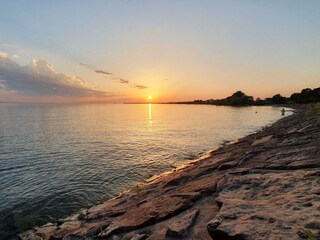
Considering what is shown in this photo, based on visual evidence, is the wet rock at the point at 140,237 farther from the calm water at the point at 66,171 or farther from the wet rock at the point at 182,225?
the calm water at the point at 66,171

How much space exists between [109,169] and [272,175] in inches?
686

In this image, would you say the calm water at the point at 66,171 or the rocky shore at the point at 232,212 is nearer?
→ the rocky shore at the point at 232,212

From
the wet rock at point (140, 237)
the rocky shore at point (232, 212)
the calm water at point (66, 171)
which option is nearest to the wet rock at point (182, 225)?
the rocky shore at point (232, 212)

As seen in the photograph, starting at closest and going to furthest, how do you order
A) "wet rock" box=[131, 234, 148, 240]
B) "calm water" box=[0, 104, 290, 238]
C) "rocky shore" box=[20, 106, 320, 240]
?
"rocky shore" box=[20, 106, 320, 240] → "wet rock" box=[131, 234, 148, 240] → "calm water" box=[0, 104, 290, 238]

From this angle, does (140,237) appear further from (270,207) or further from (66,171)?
(66,171)

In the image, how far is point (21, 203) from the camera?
1648 cm

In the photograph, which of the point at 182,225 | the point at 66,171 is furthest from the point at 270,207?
the point at 66,171

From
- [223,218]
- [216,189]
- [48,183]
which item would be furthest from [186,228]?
[48,183]

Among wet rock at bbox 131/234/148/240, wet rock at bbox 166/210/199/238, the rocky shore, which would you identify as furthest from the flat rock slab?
wet rock at bbox 131/234/148/240

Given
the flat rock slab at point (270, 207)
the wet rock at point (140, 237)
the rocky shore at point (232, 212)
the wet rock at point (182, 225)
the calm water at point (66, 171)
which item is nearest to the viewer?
the flat rock slab at point (270, 207)

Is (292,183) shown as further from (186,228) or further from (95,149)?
(95,149)

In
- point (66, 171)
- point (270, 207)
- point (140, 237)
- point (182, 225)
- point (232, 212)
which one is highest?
point (270, 207)

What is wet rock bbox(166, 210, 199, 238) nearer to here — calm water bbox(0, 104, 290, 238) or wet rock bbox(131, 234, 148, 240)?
wet rock bbox(131, 234, 148, 240)

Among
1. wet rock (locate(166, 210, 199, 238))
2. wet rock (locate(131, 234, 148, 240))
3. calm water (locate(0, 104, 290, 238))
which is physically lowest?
calm water (locate(0, 104, 290, 238))
